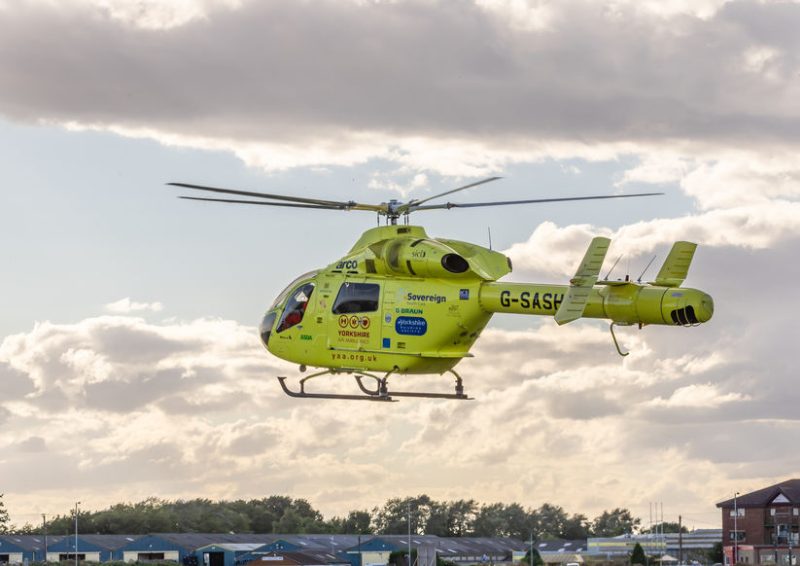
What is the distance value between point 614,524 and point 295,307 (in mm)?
154693

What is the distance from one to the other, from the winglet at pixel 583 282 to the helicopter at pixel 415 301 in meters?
0.03

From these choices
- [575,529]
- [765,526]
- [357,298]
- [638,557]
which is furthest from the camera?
[575,529]

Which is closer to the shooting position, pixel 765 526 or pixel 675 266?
A: pixel 675 266

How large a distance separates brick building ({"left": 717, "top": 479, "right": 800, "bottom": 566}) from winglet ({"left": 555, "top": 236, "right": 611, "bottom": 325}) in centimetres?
10330

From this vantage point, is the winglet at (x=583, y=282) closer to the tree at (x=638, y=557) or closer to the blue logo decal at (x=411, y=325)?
the blue logo decal at (x=411, y=325)

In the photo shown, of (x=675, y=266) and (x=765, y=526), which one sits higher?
(x=675, y=266)

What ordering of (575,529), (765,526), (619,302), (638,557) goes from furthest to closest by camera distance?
(575,529)
(765,526)
(638,557)
(619,302)

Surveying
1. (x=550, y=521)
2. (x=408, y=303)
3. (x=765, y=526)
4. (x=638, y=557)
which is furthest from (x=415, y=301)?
(x=550, y=521)

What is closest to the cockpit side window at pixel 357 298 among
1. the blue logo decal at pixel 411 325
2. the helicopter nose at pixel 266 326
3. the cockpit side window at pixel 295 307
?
the blue logo decal at pixel 411 325

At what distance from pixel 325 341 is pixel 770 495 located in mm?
106508

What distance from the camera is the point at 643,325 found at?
1554 inches

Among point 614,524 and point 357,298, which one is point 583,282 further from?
point 614,524

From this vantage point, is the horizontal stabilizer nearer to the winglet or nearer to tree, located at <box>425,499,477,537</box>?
the winglet

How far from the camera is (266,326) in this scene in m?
45.9
